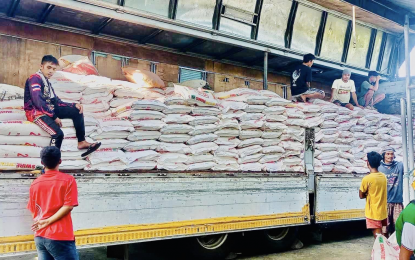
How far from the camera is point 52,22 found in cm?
614

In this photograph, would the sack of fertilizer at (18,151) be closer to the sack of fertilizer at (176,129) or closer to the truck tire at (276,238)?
the sack of fertilizer at (176,129)

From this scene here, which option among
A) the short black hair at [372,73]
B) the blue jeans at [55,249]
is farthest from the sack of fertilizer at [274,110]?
the short black hair at [372,73]

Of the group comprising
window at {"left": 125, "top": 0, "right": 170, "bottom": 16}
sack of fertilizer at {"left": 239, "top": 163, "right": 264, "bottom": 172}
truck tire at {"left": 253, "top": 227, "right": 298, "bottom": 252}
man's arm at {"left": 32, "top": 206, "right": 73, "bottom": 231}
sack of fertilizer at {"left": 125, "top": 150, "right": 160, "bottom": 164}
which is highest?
window at {"left": 125, "top": 0, "right": 170, "bottom": 16}

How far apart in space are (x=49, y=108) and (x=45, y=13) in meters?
2.31

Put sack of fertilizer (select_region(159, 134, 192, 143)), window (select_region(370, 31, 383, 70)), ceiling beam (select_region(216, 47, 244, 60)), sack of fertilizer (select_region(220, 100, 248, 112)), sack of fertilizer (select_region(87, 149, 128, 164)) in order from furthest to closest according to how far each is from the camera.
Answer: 1. window (select_region(370, 31, 383, 70))
2. ceiling beam (select_region(216, 47, 244, 60))
3. sack of fertilizer (select_region(220, 100, 248, 112))
4. sack of fertilizer (select_region(159, 134, 192, 143))
5. sack of fertilizer (select_region(87, 149, 128, 164))

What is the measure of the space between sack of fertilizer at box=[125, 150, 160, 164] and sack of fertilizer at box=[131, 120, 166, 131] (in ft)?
0.97

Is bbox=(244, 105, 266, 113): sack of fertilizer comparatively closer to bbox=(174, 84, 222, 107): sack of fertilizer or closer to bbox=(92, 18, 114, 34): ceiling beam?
bbox=(174, 84, 222, 107): sack of fertilizer

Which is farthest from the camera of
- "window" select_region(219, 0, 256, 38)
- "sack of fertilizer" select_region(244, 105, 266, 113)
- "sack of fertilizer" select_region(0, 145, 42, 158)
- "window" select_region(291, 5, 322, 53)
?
"window" select_region(291, 5, 322, 53)

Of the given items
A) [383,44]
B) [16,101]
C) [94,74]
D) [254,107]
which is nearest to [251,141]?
[254,107]

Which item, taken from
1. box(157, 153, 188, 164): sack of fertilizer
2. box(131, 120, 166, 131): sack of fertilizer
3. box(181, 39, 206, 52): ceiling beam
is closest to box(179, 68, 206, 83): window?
box(181, 39, 206, 52): ceiling beam

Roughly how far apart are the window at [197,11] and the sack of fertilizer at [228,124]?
7.52ft

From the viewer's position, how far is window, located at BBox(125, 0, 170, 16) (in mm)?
6066

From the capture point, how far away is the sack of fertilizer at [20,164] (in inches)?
Result: 146

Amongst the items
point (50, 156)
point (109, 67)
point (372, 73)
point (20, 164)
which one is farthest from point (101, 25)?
point (372, 73)
